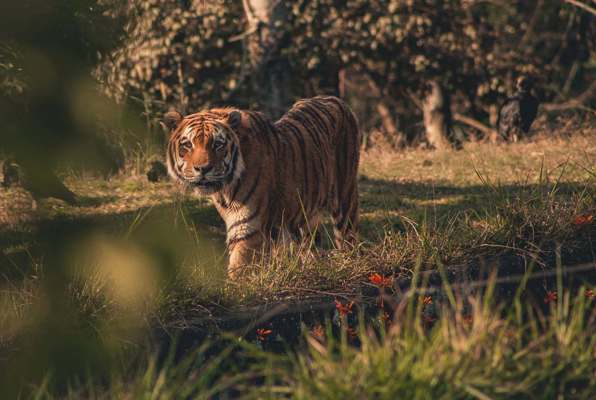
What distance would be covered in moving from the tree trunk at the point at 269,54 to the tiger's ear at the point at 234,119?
6.44 metres

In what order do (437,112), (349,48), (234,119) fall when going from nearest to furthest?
(234,119) → (349,48) → (437,112)

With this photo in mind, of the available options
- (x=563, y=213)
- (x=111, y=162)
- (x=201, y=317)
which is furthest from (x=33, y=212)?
(x=563, y=213)

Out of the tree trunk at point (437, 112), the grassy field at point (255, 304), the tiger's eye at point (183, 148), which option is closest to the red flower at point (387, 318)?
the grassy field at point (255, 304)

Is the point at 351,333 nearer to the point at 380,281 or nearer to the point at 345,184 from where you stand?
the point at 380,281

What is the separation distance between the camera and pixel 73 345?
142 centimetres

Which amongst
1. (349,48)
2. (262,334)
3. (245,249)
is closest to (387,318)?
(262,334)

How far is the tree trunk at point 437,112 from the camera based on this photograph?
1397cm

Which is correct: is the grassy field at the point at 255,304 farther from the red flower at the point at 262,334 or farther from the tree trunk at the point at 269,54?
the tree trunk at the point at 269,54

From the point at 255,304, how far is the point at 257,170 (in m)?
1.17

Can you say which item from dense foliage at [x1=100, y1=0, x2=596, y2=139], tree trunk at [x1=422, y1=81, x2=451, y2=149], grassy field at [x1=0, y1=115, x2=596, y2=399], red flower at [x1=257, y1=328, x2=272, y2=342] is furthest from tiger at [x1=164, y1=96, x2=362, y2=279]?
tree trunk at [x1=422, y1=81, x2=451, y2=149]

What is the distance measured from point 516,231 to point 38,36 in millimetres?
4071

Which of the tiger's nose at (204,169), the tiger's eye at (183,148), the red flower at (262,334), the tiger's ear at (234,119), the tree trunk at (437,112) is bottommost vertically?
the tree trunk at (437,112)

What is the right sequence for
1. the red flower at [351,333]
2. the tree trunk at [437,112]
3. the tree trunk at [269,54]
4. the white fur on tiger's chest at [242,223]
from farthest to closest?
the tree trunk at [437,112], the tree trunk at [269,54], the white fur on tiger's chest at [242,223], the red flower at [351,333]

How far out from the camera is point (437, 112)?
46.1 feet
